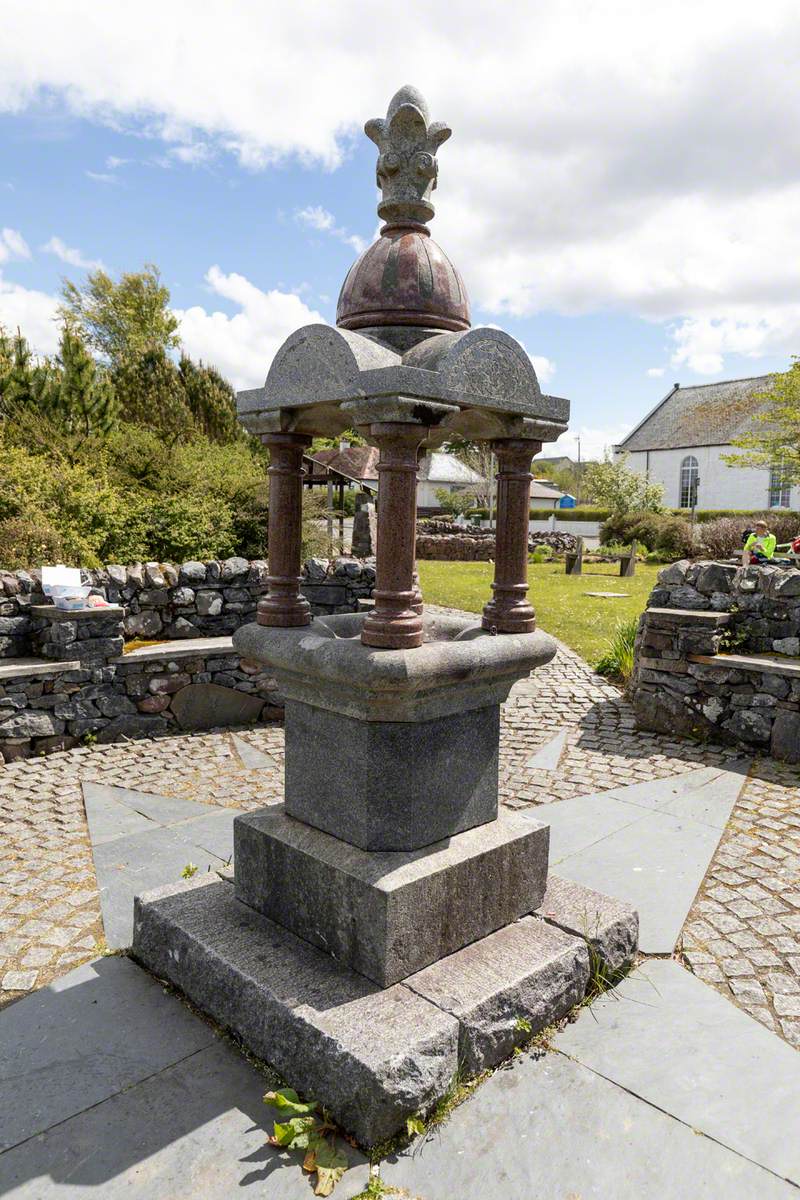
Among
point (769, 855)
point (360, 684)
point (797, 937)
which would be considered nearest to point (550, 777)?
point (769, 855)

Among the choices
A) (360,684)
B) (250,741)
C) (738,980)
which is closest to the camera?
(360,684)

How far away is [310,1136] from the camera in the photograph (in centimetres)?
218

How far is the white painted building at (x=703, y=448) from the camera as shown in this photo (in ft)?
139

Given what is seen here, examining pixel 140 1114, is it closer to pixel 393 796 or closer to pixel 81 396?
pixel 393 796

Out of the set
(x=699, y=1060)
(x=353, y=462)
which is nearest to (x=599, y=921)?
(x=699, y=1060)

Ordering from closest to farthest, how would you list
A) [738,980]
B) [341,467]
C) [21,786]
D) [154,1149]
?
[154,1149]
[738,980]
[21,786]
[341,467]

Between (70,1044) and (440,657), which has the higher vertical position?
(440,657)

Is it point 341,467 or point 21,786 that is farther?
point 341,467

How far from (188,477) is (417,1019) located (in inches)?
365

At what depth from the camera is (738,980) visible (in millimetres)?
3061

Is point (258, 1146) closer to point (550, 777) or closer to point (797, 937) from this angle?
point (797, 937)

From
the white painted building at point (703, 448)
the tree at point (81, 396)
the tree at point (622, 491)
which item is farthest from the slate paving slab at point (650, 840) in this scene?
the white painted building at point (703, 448)

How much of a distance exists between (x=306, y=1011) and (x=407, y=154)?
3.21 metres

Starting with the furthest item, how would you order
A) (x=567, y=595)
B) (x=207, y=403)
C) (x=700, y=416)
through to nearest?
1. (x=700, y=416)
2. (x=207, y=403)
3. (x=567, y=595)
